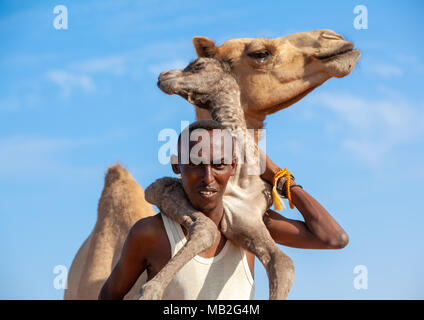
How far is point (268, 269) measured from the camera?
3.17 m

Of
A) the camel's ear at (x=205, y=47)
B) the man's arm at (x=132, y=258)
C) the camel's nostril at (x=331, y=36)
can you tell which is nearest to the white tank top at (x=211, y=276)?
the man's arm at (x=132, y=258)

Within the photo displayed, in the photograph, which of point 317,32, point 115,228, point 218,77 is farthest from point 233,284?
point 115,228

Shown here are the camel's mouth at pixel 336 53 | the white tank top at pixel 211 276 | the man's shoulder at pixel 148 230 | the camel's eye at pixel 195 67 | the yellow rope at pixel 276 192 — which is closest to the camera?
the white tank top at pixel 211 276

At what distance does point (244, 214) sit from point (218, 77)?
914mm

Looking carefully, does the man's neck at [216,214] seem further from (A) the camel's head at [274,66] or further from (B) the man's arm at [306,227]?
(A) the camel's head at [274,66]

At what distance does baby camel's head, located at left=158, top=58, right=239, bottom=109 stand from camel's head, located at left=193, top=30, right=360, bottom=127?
0.19 metres

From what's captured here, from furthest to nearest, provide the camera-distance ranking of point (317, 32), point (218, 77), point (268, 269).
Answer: point (317, 32) → point (218, 77) → point (268, 269)

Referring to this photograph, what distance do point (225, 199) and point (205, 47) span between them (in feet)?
3.63

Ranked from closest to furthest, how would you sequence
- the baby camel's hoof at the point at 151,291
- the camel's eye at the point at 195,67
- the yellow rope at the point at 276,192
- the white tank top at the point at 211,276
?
the baby camel's hoof at the point at 151,291, the white tank top at the point at 211,276, the yellow rope at the point at 276,192, the camel's eye at the point at 195,67

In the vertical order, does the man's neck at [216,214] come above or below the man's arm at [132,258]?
above

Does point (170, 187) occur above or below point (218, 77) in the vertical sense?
below

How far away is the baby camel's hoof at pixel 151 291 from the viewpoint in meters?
2.76

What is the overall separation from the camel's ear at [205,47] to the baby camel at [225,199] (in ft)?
0.39
